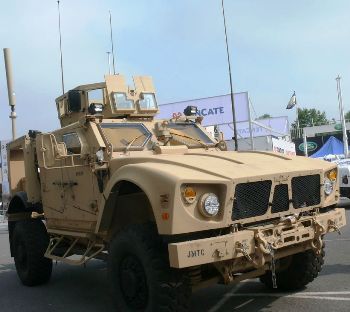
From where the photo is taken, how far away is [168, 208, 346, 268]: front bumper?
14.3ft

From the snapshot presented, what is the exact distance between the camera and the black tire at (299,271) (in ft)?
19.6

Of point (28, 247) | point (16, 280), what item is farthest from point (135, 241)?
point (16, 280)

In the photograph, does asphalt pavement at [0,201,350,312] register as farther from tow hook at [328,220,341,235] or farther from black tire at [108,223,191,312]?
black tire at [108,223,191,312]

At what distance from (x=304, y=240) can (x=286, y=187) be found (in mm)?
537

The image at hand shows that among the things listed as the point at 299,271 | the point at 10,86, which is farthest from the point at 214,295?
the point at 10,86

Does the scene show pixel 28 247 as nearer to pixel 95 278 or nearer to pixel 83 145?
pixel 95 278

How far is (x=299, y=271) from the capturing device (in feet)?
19.9

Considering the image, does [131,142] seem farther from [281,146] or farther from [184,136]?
[281,146]

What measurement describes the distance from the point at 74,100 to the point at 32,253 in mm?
2328

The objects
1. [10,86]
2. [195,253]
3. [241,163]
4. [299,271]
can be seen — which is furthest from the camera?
[10,86]

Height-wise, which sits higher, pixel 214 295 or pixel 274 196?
pixel 274 196

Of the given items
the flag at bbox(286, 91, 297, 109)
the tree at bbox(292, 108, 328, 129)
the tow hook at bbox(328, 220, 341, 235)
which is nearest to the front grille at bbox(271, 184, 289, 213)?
the tow hook at bbox(328, 220, 341, 235)

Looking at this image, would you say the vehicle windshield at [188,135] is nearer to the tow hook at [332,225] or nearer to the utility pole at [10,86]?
the tow hook at [332,225]

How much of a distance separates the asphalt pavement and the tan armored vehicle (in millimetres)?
267
